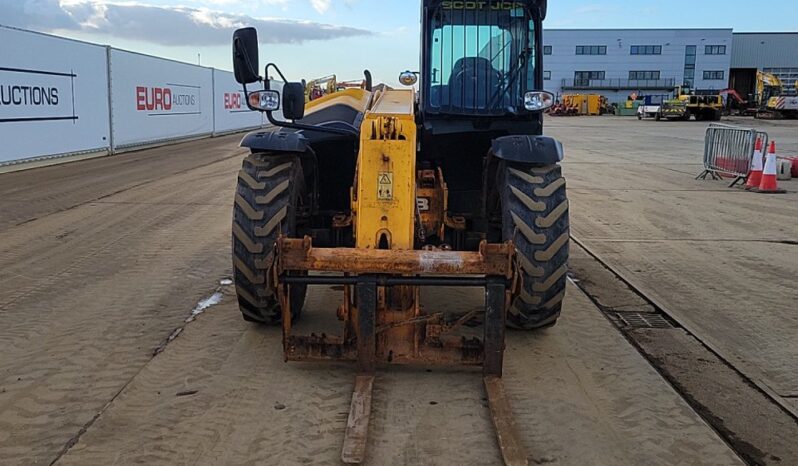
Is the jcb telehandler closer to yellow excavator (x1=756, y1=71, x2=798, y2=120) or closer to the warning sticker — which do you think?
the warning sticker

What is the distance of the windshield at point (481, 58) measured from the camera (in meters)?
5.93

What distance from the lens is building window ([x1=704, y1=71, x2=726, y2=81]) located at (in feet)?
285

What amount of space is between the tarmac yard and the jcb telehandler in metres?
0.21

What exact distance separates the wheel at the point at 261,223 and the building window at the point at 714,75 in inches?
3564

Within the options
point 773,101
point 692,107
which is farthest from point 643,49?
point 692,107

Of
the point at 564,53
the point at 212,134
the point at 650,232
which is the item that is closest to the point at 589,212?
the point at 650,232

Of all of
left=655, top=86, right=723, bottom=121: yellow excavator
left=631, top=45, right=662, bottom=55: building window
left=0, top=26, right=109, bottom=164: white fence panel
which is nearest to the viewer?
left=0, top=26, right=109, bottom=164: white fence panel

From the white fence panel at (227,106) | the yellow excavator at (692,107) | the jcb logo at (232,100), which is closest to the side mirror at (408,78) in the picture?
the white fence panel at (227,106)

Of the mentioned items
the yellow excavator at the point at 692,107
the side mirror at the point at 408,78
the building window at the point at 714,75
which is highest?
the building window at the point at 714,75

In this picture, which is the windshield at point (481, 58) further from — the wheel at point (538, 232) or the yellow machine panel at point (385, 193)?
the yellow machine panel at point (385, 193)

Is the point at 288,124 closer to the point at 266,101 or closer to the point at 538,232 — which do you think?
the point at 266,101

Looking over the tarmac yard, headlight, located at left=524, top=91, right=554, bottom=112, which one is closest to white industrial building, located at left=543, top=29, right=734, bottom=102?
the tarmac yard

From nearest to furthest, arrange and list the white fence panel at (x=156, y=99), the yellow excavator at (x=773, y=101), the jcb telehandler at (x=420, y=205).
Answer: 1. the jcb telehandler at (x=420, y=205)
2. the white fence panel at (x=156, y=99)
3. the yellow excavator at (x=773, y=101)

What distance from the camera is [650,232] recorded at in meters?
9.94
